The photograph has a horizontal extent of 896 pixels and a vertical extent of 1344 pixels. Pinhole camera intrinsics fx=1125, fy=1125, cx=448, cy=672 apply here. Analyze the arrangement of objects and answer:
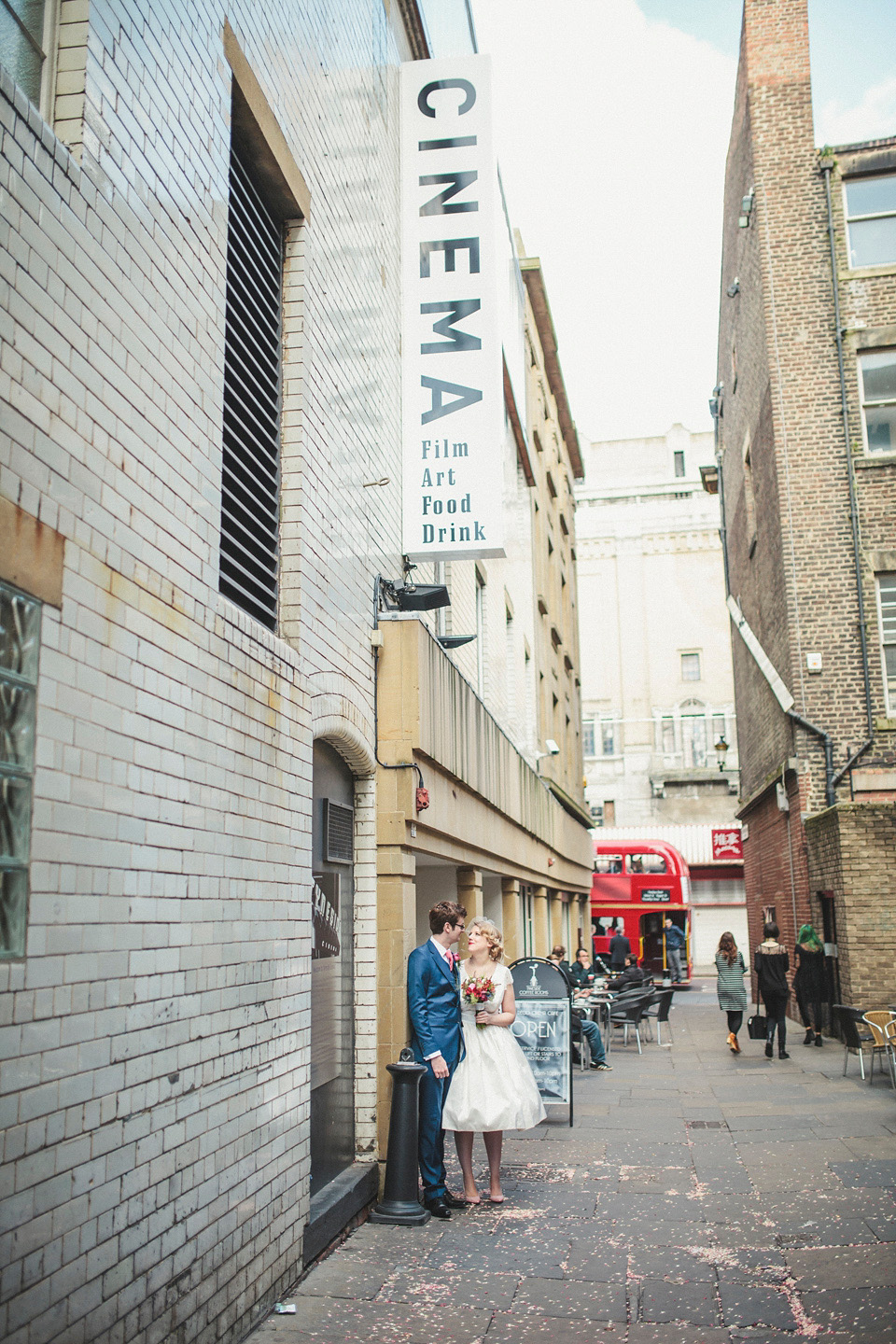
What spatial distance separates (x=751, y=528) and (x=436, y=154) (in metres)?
14.1

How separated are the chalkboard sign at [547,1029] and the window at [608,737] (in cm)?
4026

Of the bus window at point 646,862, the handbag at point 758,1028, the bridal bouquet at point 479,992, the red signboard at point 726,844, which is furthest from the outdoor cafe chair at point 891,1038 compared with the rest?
the red signboard at point 726,844

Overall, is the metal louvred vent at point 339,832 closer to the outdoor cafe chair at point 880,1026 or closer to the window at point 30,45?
the window at point 30,45

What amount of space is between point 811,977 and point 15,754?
49.3 ft

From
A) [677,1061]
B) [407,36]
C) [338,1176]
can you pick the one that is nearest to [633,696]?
[677,1061]

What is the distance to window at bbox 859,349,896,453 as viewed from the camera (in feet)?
60.7

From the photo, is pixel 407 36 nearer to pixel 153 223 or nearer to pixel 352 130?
pixel 352 130

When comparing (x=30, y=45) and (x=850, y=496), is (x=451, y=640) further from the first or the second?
(x=850, y=496)

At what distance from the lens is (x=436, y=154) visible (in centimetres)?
991

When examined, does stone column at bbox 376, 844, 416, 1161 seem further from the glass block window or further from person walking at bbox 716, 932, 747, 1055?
person walking at bbox 716, 932, 747, 1055

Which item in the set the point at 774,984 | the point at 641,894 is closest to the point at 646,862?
the point at 641,894

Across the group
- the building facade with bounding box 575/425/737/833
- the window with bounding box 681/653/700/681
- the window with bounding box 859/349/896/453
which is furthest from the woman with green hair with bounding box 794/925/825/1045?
the window with bounding box 681/653/700/681

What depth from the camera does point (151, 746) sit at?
4.22 metres

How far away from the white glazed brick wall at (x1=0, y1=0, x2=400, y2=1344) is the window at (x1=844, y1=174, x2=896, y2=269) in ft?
48.9
